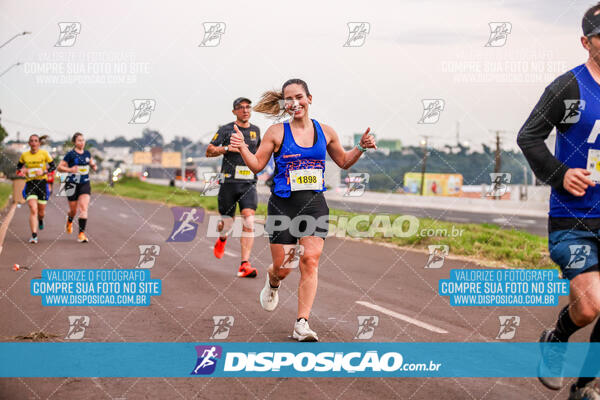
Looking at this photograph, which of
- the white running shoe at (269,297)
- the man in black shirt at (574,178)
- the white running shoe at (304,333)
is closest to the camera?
the man in black shirt at (574,178)

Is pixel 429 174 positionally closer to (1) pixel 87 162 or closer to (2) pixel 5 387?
(1) pixel 87 162

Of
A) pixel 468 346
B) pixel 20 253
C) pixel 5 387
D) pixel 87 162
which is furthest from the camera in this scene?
pixel 87 162

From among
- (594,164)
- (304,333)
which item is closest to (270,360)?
(304,333)

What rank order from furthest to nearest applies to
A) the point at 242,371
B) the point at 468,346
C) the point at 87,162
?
1. the point at 87,162
2. the point at 468,346
3. the point at 242,371

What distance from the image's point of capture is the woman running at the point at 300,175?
546 cm

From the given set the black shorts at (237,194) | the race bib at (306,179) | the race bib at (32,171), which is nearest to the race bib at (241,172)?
the black shorts at (237,194)

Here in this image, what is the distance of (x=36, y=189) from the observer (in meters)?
13.8

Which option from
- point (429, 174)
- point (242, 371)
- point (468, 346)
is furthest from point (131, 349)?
point (429, 174)

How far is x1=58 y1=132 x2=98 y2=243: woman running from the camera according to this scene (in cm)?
1327

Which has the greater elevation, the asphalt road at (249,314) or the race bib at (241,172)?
the race bib at (241,172)

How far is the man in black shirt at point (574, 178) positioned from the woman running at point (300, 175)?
1500mm

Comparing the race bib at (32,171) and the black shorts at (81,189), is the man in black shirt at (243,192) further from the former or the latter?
the race bib at (32,171)

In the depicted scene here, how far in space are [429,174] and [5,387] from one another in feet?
240

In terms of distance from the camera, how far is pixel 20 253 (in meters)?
11.8
